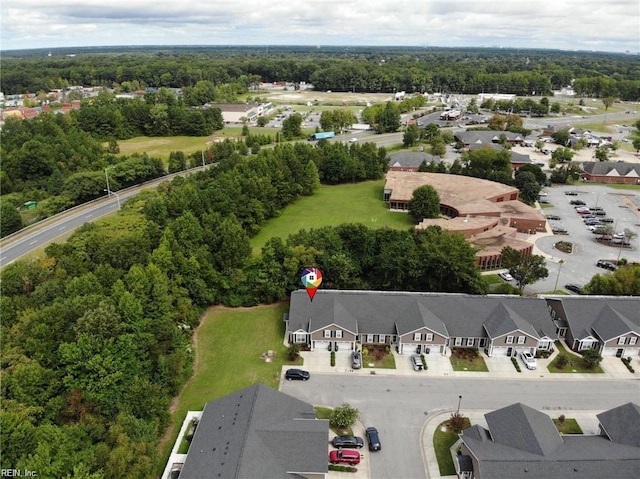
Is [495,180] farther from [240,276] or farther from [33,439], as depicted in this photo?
[33,439]

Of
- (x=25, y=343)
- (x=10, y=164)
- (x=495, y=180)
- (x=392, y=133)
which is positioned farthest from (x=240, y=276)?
(x=392, y=133)

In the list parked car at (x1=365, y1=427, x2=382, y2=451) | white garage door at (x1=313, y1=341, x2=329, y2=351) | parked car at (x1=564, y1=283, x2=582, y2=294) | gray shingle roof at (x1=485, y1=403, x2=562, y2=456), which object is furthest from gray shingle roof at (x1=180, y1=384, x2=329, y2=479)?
parked car at (x1=564, y1=283, x2=582, y2=294)

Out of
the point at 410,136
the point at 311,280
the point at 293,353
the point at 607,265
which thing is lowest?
the point at 293,353

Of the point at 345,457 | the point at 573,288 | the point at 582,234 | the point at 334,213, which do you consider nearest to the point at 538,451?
the point at 345,457

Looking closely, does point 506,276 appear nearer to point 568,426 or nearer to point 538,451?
point 568,426

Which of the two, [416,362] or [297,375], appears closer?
[297,375]

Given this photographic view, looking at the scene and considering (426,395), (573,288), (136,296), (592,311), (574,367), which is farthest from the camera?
(573,288)
